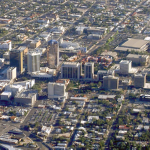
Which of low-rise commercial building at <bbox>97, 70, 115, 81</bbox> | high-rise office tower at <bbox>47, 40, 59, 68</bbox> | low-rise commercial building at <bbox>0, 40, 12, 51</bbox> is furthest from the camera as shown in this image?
low-rise commercial building at <bbox>0, 40, 12, 51</bbox>

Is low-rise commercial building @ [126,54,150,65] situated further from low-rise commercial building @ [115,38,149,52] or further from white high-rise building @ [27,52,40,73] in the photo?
white high-rise building @ [27,52,40,73]

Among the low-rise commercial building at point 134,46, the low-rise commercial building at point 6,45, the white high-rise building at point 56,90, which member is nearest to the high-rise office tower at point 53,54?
the white high-rise building at point 56,90

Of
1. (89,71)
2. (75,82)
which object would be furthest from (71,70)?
(89,71)

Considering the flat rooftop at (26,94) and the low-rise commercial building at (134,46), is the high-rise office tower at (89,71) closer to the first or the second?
the flat rooftop at (26,94)

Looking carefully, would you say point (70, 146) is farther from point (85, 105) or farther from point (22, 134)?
point (85, 105)

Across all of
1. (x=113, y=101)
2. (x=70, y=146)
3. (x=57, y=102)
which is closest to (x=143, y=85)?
(x=113, y=101)

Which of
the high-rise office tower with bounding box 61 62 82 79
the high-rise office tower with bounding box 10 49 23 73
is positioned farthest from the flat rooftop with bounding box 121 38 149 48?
the high-rise office tower with bounding box 10 49 23 73
